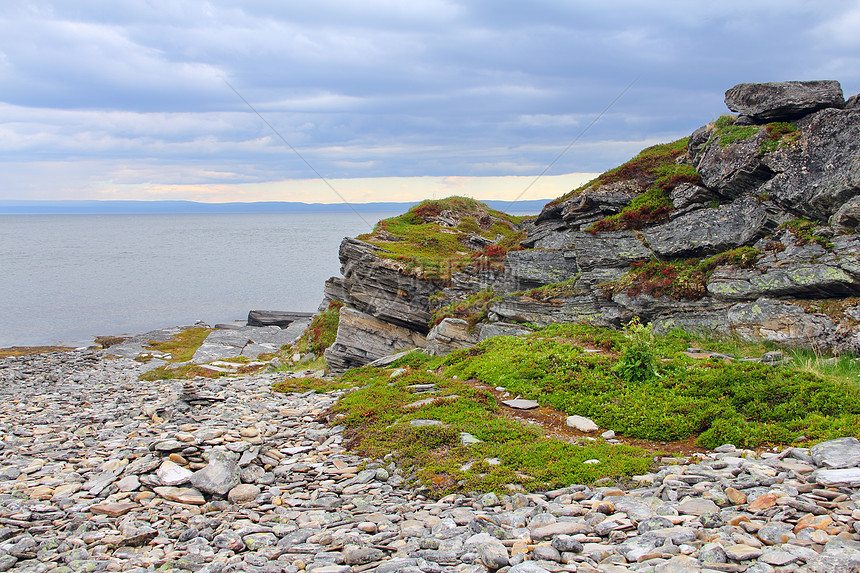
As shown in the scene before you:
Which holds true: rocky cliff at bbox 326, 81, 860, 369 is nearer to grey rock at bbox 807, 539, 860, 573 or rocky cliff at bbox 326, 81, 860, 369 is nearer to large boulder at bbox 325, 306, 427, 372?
large boulder at bbox 325, 306, 427, 372

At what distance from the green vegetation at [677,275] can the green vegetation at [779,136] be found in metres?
3.71

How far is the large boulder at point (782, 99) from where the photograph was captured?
18000mm

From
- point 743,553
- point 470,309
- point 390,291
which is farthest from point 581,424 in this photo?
point 390,291

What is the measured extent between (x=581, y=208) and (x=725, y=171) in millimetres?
6388

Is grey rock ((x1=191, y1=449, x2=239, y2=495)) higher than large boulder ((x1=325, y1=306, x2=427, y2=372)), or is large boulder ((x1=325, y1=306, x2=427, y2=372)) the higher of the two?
grey rock ((x1=191, y1=449, x2=239, y2=495))

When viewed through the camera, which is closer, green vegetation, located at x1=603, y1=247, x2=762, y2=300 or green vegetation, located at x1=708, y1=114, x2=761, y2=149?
green vegetation, located at x1=603, y1=247, x2=762, y2=300

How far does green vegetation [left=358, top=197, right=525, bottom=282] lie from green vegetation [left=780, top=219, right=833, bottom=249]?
39.9 ft

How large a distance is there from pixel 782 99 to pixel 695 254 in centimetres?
614

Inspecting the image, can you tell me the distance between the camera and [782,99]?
1884 cm

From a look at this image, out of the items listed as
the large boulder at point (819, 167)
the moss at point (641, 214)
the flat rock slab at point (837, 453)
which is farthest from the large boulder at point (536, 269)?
the flat rock slab at point (837, 453)

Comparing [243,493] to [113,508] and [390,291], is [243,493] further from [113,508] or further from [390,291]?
[390,291]

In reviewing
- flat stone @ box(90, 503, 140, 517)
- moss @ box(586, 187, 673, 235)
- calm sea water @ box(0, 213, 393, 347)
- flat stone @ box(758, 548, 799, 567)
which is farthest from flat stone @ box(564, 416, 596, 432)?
calm sea water @ box(0, 213, 393, 347)

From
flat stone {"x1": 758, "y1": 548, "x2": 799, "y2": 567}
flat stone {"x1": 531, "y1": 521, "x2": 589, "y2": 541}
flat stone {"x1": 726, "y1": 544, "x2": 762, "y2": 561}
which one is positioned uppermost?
flat stone {"x1": 758, "y1": 548, "x2": 799, "y2": 567}

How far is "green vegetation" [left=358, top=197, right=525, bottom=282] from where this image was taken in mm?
30016
